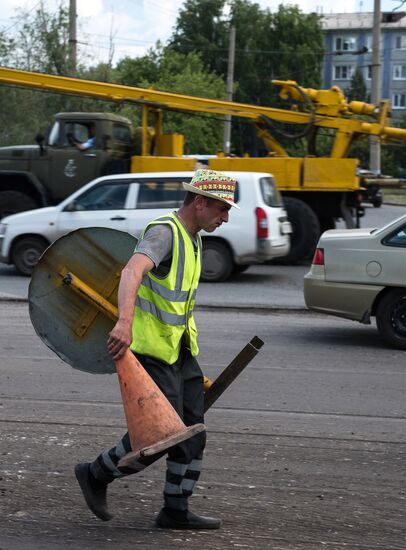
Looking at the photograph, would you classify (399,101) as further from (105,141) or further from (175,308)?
(175,308)

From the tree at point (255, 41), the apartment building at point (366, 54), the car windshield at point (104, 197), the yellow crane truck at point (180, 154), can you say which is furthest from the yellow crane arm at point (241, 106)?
the apartment building at point (366, 54)

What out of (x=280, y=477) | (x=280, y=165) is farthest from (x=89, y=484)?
(x=280, y=165)

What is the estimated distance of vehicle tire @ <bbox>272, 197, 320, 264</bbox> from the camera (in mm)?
19109

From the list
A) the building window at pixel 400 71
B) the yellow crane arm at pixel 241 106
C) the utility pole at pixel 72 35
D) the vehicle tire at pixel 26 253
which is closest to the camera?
the vehicle tire at pixel 26 253

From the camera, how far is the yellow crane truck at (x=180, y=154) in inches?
765

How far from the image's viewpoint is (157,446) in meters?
4.46

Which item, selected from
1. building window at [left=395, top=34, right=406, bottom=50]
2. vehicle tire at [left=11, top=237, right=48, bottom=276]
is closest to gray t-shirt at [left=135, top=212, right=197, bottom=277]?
vehicle tire at [left=11, top=237, right=48, bottom=276]

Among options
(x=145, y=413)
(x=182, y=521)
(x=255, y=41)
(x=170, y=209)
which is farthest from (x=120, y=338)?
(x=255, y=41)

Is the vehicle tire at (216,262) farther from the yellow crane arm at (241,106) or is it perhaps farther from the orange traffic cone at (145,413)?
the orange traffic cone at (145,413)

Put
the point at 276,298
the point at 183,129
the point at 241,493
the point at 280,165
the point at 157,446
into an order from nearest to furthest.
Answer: the point at 157,446 → the point at 241,493 → the point at 276,298 → the point at 280,165 → the point at 183,129

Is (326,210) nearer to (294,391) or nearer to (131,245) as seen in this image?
(294,391)

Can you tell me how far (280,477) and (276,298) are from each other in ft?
29.8

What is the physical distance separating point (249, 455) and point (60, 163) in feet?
46.1

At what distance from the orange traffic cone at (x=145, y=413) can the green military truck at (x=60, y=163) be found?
50.7 feet
